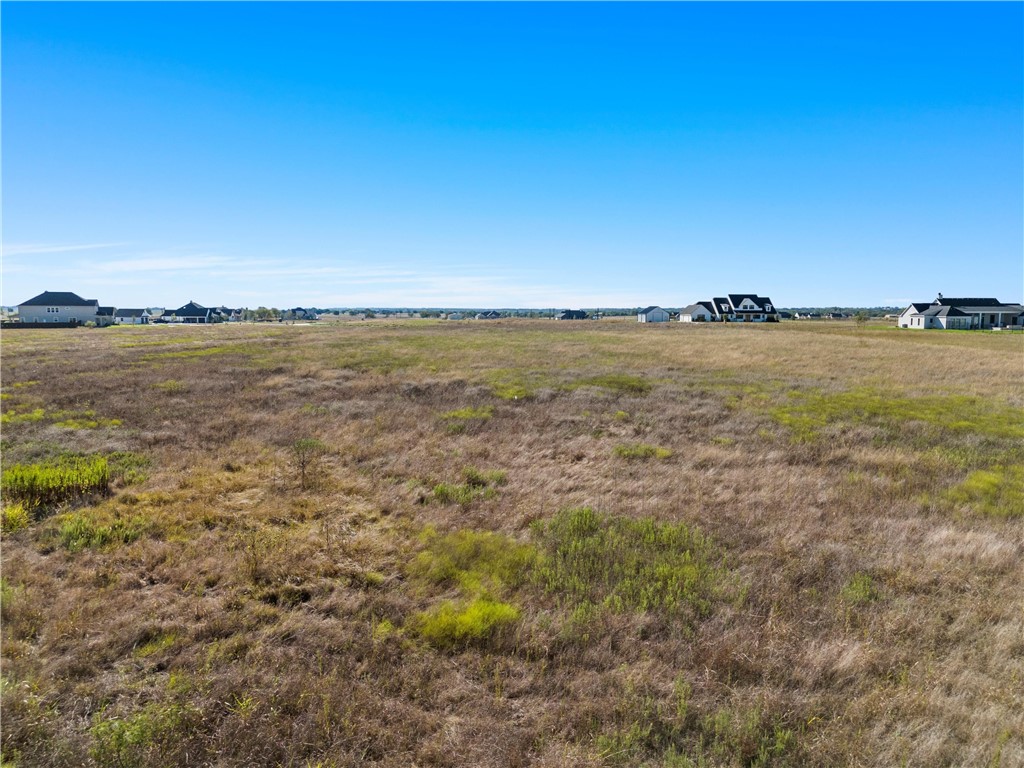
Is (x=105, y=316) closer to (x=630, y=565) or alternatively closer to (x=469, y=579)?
(x=469, y=579)

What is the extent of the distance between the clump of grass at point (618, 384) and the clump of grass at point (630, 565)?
1456 cm

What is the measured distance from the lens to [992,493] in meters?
10.4

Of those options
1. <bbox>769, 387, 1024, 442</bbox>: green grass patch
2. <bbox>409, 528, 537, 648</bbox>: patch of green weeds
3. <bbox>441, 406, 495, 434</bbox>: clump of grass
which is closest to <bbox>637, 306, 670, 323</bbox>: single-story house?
<bbox>769, 387, 1024, 442</bbox>: green grass patch

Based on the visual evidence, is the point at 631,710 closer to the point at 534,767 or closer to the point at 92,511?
the point at 534,767

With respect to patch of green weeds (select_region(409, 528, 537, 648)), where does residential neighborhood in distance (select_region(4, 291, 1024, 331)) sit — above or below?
above

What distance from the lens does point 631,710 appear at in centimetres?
477

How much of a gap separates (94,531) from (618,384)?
829 inches

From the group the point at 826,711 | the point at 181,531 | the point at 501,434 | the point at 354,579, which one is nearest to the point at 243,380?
the point at 501,434

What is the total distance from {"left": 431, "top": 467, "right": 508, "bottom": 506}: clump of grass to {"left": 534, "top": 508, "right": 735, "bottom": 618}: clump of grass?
1919mm

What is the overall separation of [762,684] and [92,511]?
428 inches

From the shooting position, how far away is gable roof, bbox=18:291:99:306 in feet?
346

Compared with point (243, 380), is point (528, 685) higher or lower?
lower

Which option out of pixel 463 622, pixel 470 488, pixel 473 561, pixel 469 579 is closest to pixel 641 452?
pixel 470 488

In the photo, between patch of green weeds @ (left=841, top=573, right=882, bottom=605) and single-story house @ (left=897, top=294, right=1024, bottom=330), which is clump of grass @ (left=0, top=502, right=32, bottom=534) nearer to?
patch of green weeds @ (left=841, top=573, right=882, bottom=605)
